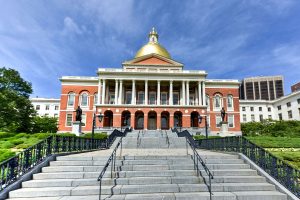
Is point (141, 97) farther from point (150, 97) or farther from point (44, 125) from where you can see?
point (44, 125)

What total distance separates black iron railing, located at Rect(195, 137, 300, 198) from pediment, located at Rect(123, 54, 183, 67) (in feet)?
119

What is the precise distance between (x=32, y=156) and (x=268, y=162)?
9.60 m

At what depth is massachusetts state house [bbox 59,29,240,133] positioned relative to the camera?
140 ft

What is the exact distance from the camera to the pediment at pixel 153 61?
4791cm

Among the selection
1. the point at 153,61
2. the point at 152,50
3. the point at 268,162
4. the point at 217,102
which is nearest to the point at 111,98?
the point at 153,61

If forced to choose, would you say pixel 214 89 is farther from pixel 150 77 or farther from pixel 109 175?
pixel 109 175

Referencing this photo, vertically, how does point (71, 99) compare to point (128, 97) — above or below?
below

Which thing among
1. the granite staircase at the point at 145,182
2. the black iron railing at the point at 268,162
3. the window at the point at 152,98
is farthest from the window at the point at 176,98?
the granite staircase at the point at 145,182

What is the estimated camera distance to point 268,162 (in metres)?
8.62

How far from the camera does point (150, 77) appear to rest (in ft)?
144

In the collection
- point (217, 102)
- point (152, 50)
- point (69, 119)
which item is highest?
point (152, 50)

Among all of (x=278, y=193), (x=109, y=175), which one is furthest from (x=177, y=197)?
(x=278, y=193)

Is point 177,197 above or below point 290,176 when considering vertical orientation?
below

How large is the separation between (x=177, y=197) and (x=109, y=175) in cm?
285
